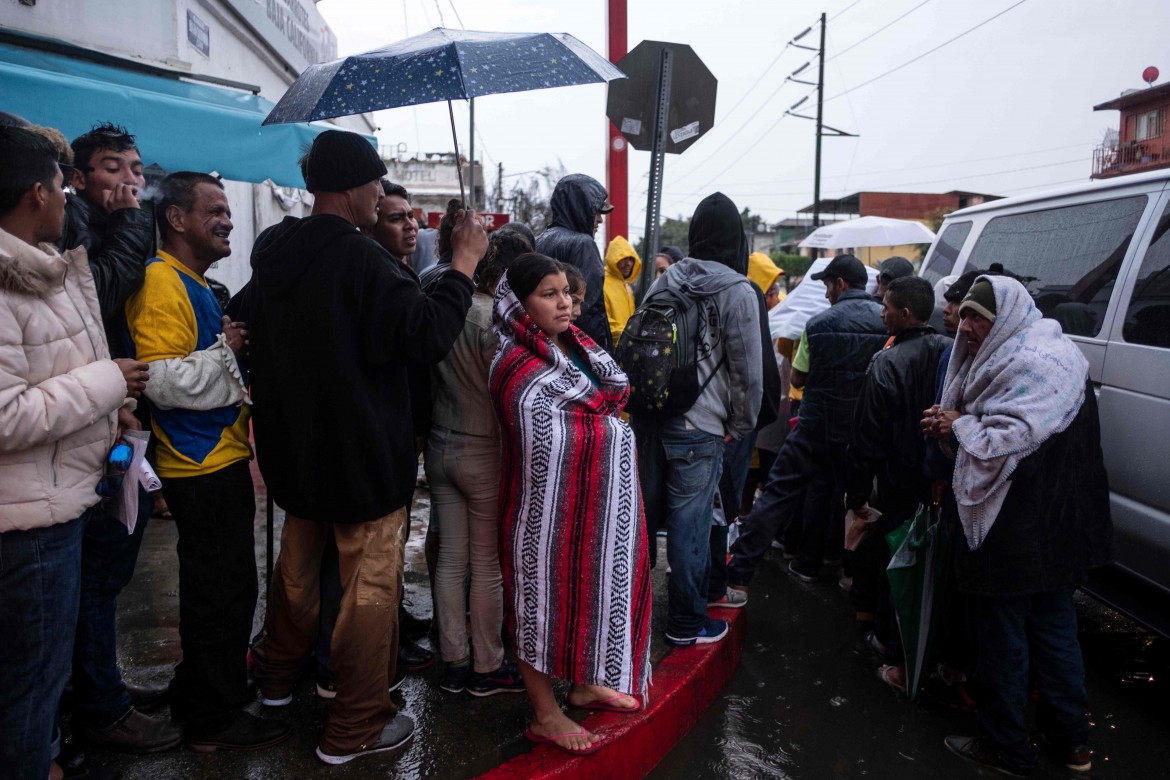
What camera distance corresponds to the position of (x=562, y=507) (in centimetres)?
258

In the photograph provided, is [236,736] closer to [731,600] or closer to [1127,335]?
[731,600]

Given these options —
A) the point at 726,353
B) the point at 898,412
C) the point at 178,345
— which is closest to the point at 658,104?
the point at 726,353

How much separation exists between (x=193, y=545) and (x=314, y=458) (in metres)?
0.50

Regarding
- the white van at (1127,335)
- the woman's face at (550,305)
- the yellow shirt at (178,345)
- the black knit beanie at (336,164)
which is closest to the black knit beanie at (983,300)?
the white van at (1127,335)

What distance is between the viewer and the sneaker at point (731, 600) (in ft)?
Answer: 13.0

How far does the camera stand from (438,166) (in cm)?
4372

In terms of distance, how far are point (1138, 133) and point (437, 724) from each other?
39.9 metres

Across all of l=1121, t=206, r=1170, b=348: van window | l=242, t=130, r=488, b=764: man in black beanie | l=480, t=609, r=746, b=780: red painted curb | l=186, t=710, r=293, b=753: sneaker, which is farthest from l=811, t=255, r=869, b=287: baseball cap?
l=186, t=710, r=293, b=753: sneaker

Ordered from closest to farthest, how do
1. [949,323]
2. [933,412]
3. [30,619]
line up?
[30,619] < [933,412] < [949,323]

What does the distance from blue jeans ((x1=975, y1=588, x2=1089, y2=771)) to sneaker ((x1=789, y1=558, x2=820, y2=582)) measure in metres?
1.85

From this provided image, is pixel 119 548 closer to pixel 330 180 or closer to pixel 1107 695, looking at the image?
pixel 330 180

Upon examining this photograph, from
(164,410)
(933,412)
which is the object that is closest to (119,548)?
(164,410)

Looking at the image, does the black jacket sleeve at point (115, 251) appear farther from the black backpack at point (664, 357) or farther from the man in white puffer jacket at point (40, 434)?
the black backpack at point (664, 357)

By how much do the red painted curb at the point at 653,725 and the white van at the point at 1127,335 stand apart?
1.74m
